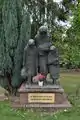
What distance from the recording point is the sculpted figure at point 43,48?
24.9 feet

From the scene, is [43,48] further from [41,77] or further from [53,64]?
[41,77]

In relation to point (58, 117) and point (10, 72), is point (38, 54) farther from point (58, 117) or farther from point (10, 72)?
point (58, 117)

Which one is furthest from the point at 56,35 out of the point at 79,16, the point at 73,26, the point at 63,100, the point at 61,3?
the point at 63,100

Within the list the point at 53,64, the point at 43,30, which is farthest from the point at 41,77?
the point at 43,30

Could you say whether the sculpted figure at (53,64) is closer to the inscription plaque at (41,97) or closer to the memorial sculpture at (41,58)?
the memorial sculpture at (41,58)

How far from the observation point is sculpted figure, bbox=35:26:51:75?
24.9ft

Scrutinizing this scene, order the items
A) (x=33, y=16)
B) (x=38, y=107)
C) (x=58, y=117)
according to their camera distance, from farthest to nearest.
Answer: (x=33, y=16), (x=38, y=107), (x=58, y=117)

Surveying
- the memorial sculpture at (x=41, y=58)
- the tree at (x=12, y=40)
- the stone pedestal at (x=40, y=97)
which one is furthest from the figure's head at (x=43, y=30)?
the stone pedestal at (x=40, y=97)

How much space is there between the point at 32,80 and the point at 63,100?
89 cm

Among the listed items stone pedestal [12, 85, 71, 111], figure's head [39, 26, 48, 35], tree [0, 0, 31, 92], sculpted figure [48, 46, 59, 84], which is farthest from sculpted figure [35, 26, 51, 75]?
tree [0, 0, 31, 92]

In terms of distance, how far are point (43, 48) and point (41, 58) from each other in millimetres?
267

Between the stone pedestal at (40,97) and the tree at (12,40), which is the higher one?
the tree at (12,40)

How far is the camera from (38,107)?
22.9 ft

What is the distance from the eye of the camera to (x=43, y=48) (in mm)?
7559
